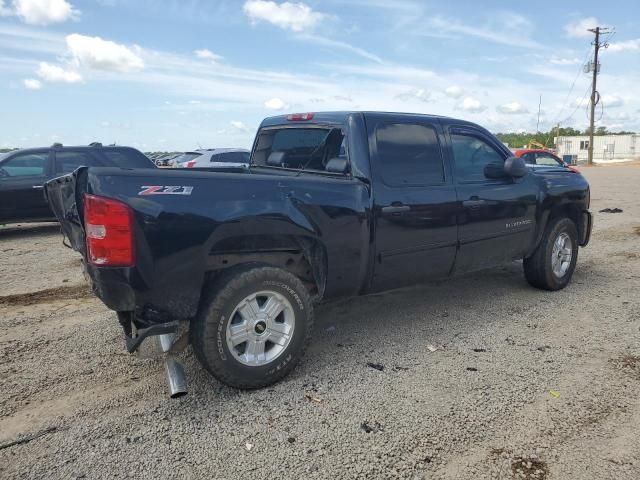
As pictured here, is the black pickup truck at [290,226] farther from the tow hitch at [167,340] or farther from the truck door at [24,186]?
the truck door at [24,186]

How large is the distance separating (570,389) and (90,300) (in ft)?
14.9

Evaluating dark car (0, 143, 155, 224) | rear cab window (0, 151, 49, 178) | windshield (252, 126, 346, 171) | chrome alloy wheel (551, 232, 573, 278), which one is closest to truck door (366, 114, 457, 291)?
windshield (252, 126, 346, 171)

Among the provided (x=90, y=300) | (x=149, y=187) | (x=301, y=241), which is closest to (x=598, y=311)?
(x=301, y=241)

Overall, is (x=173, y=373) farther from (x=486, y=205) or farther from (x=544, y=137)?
(x=544, y=137)

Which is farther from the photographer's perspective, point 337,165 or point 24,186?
point 24,186

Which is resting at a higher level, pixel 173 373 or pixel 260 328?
pixel 260 328

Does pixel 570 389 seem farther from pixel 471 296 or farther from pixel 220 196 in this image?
pixel 220 196

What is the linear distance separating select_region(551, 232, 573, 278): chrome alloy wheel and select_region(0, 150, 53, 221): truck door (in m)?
8.33

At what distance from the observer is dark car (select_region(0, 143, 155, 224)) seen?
366 inches

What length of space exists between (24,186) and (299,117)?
691 centimetres

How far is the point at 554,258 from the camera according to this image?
5.71m

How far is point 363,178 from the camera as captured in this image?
3.96 meters

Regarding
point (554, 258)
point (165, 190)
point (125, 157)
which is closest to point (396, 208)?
point (165, 190)

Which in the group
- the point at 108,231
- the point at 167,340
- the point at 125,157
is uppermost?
the point at 125,157
